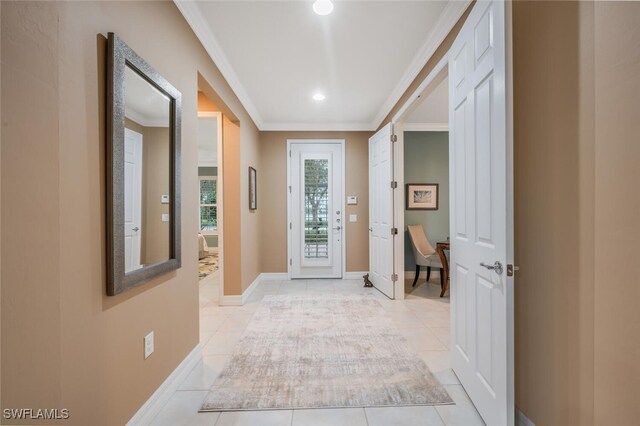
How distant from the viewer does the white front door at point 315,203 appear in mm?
4973

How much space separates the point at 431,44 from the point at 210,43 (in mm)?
1841

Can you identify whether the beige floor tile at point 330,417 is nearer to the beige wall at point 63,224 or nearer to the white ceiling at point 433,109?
the beige wall at point 63,224

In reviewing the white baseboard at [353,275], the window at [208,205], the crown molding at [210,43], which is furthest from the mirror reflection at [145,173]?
the window at [208,205]

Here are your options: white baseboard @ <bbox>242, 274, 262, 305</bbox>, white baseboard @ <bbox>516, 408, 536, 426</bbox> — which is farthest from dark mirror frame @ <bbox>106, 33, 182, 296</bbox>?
white baseboard @ <bbox>242, 274, 262, 305</bbox>

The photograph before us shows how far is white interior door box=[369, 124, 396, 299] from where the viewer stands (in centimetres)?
381

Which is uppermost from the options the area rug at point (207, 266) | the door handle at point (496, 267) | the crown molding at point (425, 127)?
the crown molding at point (425, 127)

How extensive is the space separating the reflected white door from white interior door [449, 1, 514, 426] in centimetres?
175

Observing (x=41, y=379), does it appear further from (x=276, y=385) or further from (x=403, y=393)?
(x=403, y=393)

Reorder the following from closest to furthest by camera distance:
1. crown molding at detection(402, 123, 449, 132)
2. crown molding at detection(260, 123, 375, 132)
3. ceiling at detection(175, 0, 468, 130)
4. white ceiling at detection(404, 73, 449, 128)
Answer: ceiling at detection(175, 0, 468, 130) → white ceiling at detection(404, 73, 449, 128) → crown molding at detection(402, 123, 449, 132) → crown molding at detection(260, 123, 375, 132)

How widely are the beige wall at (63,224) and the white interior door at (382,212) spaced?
2.90 metres

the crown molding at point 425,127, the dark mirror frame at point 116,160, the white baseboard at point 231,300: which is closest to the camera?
the dark mirror frame at point 116,160

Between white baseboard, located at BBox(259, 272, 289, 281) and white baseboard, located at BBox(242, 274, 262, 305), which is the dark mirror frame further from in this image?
white baseboard, located at BBox(259, 272, 289, 281)

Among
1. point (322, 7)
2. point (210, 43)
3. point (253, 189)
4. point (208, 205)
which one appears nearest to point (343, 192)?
point (253, 189)

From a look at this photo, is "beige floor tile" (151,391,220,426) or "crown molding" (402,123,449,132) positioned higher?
"crown molding" (402,123,449,132)
